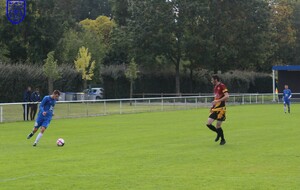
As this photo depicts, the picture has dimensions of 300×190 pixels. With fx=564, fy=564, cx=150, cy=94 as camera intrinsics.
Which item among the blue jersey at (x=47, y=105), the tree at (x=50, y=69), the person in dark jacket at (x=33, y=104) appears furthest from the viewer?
the tree at (x=50, y=69)

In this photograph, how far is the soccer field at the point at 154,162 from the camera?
1012 cm

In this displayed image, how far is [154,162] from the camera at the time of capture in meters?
12.9

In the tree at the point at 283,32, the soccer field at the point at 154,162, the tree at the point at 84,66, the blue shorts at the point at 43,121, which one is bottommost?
the soccer field at the point at 154,162

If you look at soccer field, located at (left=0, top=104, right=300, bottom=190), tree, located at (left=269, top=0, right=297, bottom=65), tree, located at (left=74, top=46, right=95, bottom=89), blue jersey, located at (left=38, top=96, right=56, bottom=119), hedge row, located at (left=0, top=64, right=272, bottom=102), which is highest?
tree, located at (left=269, top=0, right=297, bottom=65)

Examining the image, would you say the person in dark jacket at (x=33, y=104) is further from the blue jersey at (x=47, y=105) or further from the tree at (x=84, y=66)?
the tree at (x=84, y=66)

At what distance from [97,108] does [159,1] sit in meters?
27.1

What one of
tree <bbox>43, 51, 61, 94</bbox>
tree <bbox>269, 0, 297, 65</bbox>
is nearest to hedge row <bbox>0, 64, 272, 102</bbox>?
tree <bbox>43, 51, 61, 94</bbox>

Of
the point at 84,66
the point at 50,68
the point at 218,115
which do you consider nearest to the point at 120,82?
the point at 84,66

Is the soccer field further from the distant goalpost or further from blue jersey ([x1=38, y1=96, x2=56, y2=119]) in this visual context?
the distant goalpost

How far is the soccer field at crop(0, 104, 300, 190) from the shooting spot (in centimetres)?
1012

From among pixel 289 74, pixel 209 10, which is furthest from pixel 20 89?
pixel 289 74

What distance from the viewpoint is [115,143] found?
58.3 feet

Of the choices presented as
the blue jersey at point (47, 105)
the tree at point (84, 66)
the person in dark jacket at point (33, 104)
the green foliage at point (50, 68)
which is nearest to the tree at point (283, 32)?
the tree at point (84, 66)

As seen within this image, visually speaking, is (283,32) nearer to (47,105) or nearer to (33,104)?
(33,104)
